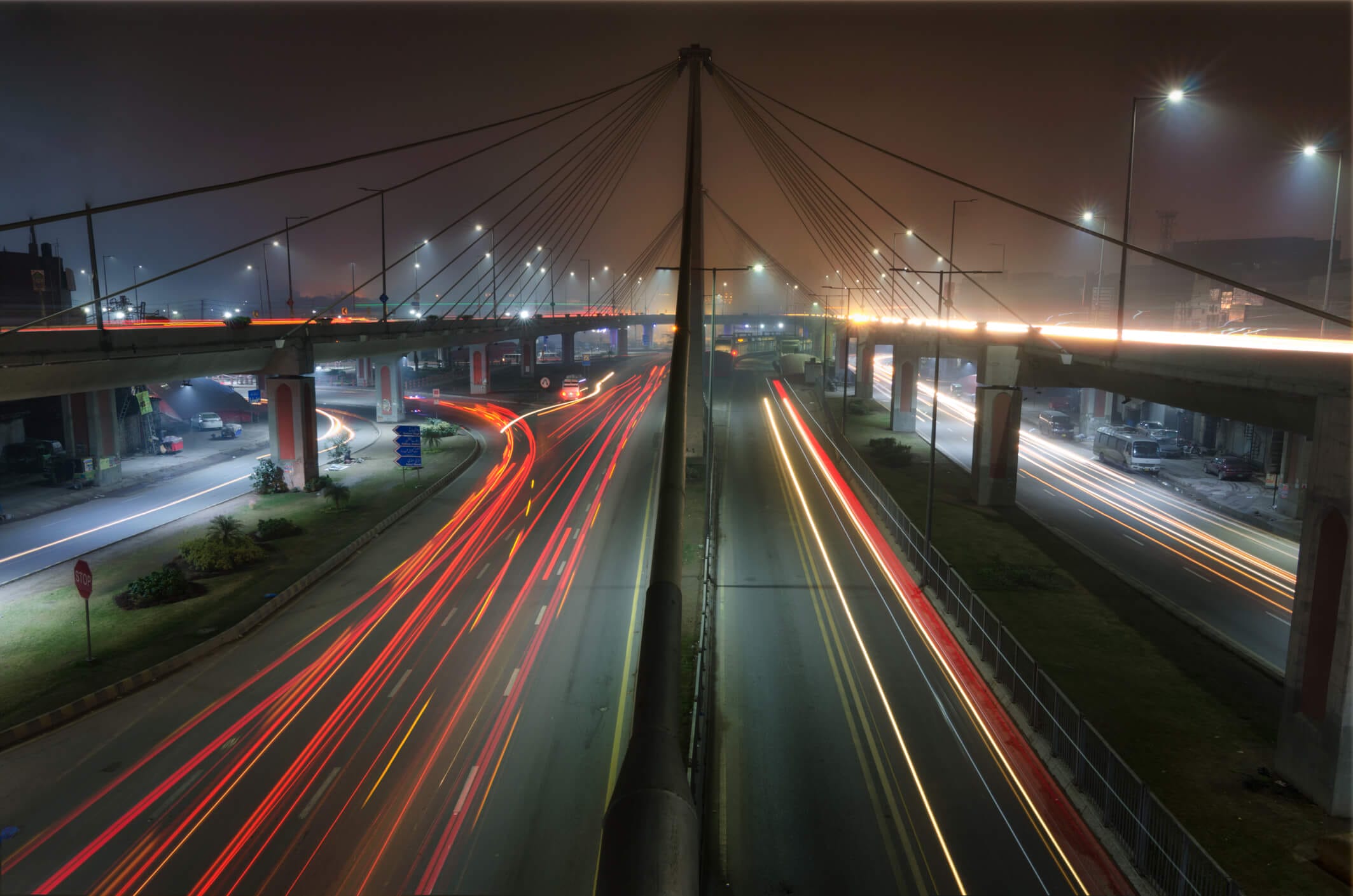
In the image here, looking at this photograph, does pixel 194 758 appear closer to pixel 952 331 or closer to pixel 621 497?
pixel 621 497

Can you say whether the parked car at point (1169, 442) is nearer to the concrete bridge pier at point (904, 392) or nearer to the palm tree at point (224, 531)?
the concrete bridge pier at point (904, 392)

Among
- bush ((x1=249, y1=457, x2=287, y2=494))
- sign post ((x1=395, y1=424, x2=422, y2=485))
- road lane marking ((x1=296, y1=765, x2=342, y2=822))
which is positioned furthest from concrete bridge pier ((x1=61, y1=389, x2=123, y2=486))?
road lane marking ((x1=296, y1=765, x2=342, y2=822))

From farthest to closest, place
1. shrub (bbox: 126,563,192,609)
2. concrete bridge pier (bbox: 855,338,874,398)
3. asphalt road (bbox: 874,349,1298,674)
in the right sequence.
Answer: concrete bridge pier (bbox: 855,338,874,398)
asphalt road (bbox: 874,349,1298,674)
shrub (bbox: 126,563,192,609)

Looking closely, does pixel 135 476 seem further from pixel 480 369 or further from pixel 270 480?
pixel 480 369

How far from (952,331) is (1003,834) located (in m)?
37.1

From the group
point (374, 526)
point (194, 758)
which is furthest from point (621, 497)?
point (194, 758)

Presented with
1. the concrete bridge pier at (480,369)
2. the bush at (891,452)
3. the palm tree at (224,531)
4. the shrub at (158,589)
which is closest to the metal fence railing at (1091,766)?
the shrub at (158,589)

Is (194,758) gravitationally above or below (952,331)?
below

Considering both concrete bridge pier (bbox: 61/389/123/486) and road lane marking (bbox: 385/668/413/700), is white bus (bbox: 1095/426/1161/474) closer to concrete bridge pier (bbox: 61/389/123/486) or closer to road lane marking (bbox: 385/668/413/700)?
road lane marking (bbox: 385/668/413/700)

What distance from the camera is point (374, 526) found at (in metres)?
34.1

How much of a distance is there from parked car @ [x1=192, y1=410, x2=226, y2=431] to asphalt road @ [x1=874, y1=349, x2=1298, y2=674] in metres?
55.9

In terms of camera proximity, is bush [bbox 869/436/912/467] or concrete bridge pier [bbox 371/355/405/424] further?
concrete bridge pier [bbox 371/355/405/424]

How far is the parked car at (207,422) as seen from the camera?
62.6 m

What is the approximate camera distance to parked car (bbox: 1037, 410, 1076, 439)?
65125 millimetres
